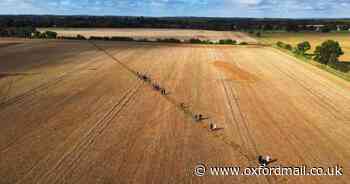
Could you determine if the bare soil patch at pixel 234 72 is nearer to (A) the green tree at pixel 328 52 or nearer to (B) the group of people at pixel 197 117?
(B) the group of people at pixel 197 117

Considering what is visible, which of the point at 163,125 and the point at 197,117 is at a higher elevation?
the point at 197,117

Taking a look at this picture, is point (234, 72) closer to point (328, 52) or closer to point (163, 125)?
point (163, 125)

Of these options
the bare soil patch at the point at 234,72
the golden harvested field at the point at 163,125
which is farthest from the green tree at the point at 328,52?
the golden harvested field at the point at 163,125

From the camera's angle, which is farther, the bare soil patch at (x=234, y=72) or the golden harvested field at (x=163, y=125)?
the bare soil patch at (x=234, y=72)

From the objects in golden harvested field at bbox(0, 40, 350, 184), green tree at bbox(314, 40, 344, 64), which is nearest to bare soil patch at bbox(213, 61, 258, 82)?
golden harvested field at bbox(0, 40, 350, 184)

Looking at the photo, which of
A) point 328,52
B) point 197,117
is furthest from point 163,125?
point 328,52

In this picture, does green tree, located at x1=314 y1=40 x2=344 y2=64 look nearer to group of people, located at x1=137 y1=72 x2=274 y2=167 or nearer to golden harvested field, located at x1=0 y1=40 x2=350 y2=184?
golden harvested field, located at x1=0 y1=40 x2=350 y2=184

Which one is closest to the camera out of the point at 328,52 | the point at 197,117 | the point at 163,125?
the point at 163,125

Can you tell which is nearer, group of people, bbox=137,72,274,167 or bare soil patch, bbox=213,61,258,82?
group of people, bbox=137,72,274,167
